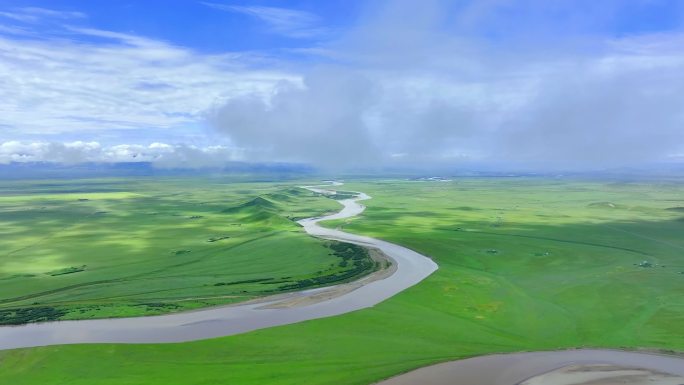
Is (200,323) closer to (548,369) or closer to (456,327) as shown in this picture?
(456,327)

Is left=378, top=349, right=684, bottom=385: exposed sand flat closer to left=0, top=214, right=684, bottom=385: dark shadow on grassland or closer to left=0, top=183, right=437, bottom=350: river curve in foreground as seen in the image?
left=0, top=214, right=684, bottom=385: dark shadow on grassland

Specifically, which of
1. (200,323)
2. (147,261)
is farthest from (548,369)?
(147,261)

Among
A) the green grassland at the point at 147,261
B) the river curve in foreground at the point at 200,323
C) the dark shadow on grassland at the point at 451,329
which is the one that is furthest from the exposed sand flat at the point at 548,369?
the green grassland at the point at 147,261

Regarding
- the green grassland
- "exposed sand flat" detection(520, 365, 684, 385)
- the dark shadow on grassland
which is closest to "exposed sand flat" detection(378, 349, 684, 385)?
"exposed sand flat" detection(520, 365, 684, 385)

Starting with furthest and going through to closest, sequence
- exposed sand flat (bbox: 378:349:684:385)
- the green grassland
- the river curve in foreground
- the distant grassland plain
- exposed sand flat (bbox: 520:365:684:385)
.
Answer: the green grassland
the river curve in foreground
the distant grassland plain
exposed sand flat (bbox: 378:349:684:385)
exposed sand flat (bbox: 520:365:684:385)

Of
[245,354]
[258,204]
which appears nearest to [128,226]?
[258,204]

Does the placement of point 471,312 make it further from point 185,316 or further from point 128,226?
point 128,226
